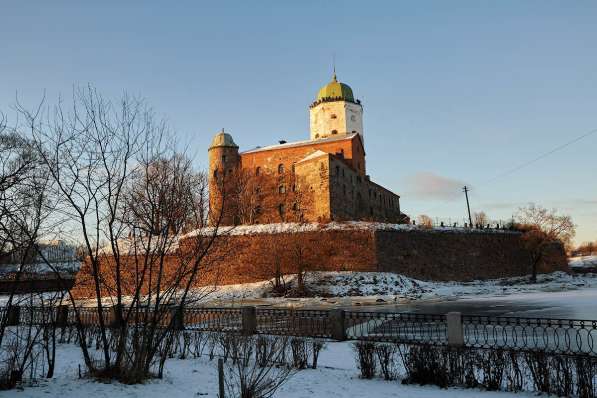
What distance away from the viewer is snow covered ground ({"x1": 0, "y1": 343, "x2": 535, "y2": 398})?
693 cm

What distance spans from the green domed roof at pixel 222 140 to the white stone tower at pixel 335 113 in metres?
12.5

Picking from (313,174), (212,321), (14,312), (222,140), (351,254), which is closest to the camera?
(14,312)

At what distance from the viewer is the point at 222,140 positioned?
59.6 meters

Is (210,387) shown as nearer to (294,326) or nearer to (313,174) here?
(294,326)

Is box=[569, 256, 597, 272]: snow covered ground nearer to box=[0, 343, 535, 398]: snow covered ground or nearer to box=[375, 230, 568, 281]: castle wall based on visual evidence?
box=[375, 230, 568, 281]: castle wall

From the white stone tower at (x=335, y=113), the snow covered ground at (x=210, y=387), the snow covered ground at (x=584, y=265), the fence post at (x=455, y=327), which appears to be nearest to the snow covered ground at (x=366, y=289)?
the fence post at (x=455, y=327)

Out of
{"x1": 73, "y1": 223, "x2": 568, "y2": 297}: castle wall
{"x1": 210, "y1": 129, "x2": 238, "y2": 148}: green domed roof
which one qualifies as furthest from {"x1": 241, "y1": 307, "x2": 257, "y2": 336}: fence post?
{"x1": 210, "y1": 129, "x2": 238, "y2": 148}: green domed roof

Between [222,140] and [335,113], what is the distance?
1711 cm

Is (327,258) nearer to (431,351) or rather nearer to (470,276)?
(470,276)

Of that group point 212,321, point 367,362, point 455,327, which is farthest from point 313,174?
point 367,362

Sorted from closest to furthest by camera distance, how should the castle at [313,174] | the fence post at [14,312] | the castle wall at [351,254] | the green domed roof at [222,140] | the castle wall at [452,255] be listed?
the fence post at [14,312]
the castle wall at [351,254]
the castle wall at [452,255]
the castle at [313,174]
the green domed roof at [222,140]

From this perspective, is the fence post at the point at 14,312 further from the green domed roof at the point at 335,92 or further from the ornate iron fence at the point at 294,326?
the green domed roof at the point at 335,92

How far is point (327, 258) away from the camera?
1526 inches

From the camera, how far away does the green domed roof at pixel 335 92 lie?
2571 inches
